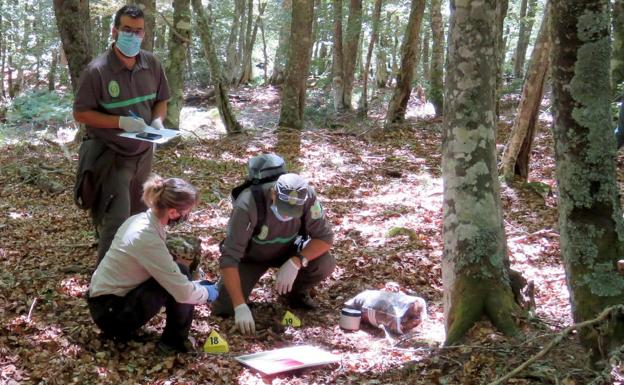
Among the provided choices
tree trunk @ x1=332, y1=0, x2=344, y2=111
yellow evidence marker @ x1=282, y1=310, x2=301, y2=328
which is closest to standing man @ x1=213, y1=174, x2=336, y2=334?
yellow evidence marker @ x1=282, y1=310, x2=301, y2=328

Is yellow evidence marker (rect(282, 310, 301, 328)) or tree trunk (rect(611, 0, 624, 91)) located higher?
tree trunk (rect(611, 0, 624, 91))

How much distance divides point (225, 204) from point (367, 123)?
7559mm

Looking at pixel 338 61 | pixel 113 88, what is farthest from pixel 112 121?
pixel 338 61

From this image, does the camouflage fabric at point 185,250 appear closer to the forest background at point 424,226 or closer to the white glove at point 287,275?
the forest background at point 424,226

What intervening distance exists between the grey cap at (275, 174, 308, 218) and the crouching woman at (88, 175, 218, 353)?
78 centimetres

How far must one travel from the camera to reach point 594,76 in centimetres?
287

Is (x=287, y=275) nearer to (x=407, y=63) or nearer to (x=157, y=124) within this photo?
(x=157, y=124)

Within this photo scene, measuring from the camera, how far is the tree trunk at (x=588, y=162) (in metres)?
2.86

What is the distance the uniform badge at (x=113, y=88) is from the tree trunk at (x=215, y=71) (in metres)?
7.42

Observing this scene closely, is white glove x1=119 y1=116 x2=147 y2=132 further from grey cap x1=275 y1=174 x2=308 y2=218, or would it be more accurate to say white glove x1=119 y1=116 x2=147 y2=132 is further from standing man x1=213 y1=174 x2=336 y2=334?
grey cap x1=275 y1=174 x2=308 y2=218

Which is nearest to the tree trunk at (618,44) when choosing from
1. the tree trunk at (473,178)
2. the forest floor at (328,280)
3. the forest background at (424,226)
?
the forest background at (424,226)

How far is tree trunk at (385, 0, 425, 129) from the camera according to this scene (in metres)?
12.4

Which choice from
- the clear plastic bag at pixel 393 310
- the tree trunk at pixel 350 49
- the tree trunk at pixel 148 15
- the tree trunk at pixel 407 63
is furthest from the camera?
the tree trunk at pixel 350 49

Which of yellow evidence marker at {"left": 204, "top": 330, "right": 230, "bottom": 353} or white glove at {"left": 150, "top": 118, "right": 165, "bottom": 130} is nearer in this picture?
yellow evidence marker at {"left": 204, "top": 330, "right": 230, "bottom": 353}
